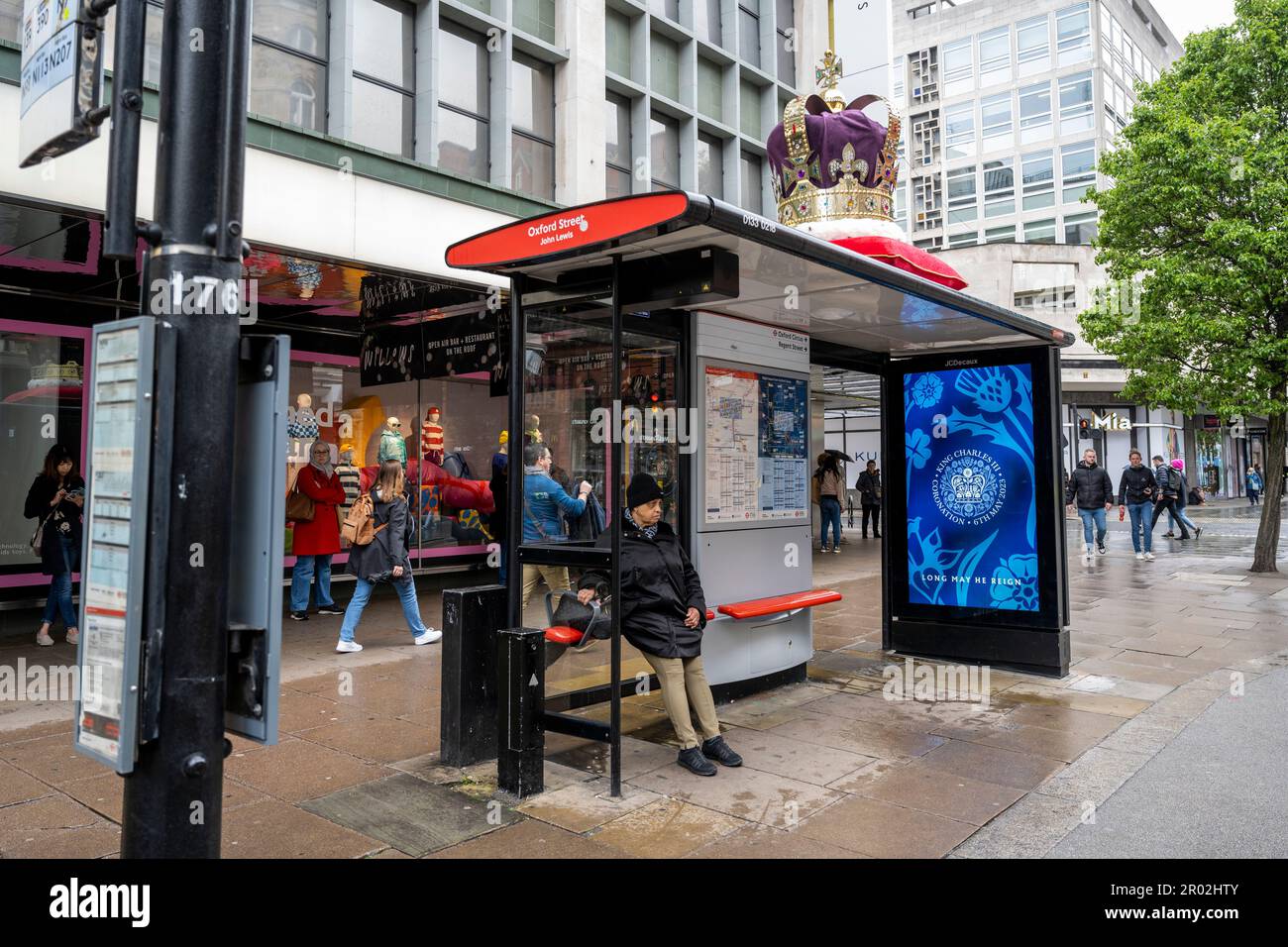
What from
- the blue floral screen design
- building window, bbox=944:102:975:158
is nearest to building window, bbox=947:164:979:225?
building window, bbox=944:102:975:158

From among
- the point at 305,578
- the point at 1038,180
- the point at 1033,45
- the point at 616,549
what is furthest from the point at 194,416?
the point at 1033,45

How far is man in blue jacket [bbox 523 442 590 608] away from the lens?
532cm

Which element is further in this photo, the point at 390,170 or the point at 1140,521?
the point at 1140,521

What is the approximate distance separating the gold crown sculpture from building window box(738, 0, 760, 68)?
9.73 metres

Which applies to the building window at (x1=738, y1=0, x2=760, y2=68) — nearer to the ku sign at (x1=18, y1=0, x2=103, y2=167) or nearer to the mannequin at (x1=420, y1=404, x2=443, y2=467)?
the mannequin at (x1=420, y1=404, x2=443, y2=467)

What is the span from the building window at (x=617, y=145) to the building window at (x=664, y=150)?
1.49 feet

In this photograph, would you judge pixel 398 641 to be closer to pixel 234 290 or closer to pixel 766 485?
pixel 766 485

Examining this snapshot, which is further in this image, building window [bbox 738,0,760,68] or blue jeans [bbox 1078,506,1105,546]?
building window [bbox 738,0,760,68]

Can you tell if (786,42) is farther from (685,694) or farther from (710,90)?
(685,694)

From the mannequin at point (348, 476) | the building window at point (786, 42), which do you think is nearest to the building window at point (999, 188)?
the building window at point (786, 42)

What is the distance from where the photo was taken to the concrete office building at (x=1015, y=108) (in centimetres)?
4538

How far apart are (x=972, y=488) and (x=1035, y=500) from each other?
1.73ft

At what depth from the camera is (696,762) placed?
5059 millimetres

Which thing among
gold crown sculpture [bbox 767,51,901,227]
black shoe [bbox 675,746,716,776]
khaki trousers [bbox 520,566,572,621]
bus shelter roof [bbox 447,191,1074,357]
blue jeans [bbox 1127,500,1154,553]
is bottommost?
black shoe [bbox 675,746,716,776]
